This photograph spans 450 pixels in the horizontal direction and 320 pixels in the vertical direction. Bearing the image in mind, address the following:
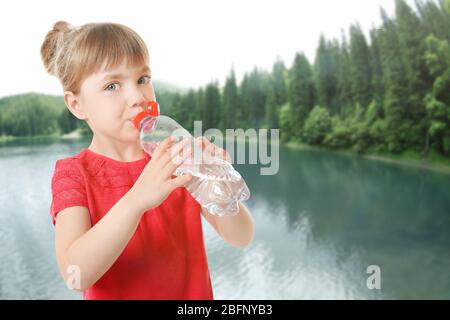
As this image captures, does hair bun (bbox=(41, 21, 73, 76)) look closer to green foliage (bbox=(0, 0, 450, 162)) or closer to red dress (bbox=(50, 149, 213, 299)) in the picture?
red dress (bbox=(50, 149, 213, 299))

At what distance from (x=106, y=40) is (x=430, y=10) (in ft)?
30.2

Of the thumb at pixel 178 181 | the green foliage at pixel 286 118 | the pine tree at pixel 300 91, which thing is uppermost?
the pine tree at pixel 300 91

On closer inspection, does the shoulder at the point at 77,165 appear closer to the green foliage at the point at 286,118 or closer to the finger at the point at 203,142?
the finger at the point at 203,142

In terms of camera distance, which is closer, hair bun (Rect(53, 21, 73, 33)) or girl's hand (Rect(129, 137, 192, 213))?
girl's hand (Rect(129, 137, 192, 213))

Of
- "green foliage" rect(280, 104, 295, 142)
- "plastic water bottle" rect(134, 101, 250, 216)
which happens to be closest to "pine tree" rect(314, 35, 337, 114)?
"green foliage" rect(280, 104, 295, 142)

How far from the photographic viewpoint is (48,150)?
25.0 ft

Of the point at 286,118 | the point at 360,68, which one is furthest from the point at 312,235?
the point at 360,68

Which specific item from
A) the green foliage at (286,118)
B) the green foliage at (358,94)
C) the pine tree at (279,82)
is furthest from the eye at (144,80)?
the pine tree at (279,82)

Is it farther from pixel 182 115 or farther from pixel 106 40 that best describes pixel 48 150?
pixel 106 40

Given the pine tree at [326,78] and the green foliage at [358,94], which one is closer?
the green foliage at [358,94]

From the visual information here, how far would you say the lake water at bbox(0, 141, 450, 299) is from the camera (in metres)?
7.79

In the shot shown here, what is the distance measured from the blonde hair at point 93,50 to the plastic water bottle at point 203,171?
0.20 ft

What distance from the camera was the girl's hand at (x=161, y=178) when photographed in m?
0.44
